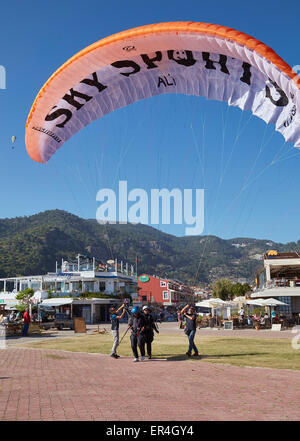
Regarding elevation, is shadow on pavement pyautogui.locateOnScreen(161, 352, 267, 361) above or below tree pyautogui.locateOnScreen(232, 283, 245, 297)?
below

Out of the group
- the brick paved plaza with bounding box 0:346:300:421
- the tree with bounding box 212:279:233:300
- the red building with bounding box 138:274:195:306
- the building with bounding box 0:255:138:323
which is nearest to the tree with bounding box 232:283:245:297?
the tree with bounding box 212:279:233:300

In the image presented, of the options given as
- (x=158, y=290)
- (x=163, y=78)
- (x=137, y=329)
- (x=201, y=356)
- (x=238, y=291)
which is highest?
(x=163, y=78)

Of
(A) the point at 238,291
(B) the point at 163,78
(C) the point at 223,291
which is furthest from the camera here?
(C) the point at 223,291

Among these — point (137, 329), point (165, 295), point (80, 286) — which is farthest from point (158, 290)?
point (137, 329)

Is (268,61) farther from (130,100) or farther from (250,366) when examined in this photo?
(250,366)

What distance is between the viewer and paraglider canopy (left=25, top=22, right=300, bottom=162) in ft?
31.4

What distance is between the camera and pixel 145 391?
7.36 meters

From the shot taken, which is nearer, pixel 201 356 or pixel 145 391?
pixel 145 391

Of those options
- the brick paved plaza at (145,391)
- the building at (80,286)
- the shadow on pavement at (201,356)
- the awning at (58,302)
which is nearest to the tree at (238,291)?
the building at (80,286)

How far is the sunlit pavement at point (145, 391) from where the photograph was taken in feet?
18.8

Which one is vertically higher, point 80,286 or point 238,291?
point 80,286

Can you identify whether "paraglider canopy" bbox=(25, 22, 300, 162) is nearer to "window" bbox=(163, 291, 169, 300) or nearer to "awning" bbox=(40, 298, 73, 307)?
"awning" bbox=(40, 298, 73, 307)

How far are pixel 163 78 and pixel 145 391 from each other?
30.9 feet

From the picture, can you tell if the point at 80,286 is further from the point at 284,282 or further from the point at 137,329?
the point at 137,329
